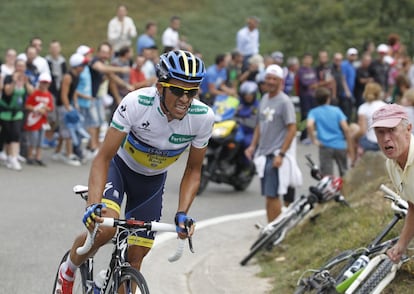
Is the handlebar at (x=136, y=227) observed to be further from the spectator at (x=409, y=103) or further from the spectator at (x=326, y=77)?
the spectator at (x=326, y=77)

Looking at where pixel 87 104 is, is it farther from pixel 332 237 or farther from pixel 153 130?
pixel 153 130

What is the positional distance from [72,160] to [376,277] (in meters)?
11.3

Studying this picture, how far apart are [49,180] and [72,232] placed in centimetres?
400

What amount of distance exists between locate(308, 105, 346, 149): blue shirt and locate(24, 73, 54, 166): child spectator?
5351mm

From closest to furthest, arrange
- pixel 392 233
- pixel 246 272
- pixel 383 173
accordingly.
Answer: pixel 392 233 → pixel 246 272 → pixel 383 173

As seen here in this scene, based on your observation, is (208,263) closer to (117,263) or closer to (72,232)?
(72,232)

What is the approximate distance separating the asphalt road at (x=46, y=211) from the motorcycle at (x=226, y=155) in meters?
0.30

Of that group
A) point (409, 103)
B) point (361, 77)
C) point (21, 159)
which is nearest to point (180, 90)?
point (409, 103)

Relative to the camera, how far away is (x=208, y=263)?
32.6 feet

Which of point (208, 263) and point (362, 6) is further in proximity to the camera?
point (362, 6)

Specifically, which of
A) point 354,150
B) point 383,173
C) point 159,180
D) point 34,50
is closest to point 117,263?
point 159,180

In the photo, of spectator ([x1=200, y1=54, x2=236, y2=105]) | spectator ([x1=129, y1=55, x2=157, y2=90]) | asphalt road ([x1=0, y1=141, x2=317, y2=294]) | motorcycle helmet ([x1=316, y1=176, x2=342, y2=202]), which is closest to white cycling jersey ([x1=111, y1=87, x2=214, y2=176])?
asphalt road ([x1=0, y1=141, x2=317, y2=294])

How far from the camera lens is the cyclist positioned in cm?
623

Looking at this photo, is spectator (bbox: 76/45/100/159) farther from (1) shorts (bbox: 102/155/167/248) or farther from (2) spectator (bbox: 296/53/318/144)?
(1) shorts (bbox: 102/155/167/248)
